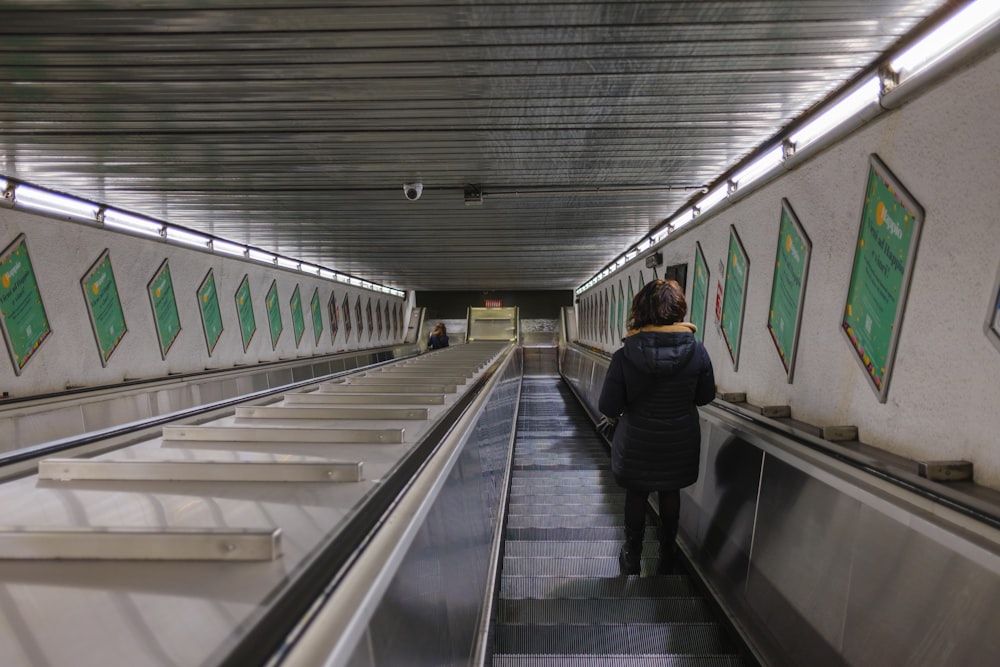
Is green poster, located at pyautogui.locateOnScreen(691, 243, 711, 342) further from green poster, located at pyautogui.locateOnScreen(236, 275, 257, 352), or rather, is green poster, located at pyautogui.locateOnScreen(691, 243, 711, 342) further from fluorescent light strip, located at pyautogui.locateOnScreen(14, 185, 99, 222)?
green poster, located at pyautogui.locateOnScreen(236, 275, 257, 352)

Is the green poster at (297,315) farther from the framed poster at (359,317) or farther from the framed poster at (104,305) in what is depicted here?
the framed poster at (104,305)

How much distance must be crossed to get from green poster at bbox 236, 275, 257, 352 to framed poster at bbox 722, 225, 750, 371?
284 inches

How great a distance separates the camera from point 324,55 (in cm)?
257

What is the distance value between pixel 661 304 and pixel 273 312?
8636 millimetres

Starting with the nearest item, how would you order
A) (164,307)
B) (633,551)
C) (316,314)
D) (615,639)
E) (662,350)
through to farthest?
1. (615,639)
2. (662,350)
3. (633,551)
4. (164,307)
5. (316,314)

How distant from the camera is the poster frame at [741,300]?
14.6 feet

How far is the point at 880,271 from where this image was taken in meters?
2.59

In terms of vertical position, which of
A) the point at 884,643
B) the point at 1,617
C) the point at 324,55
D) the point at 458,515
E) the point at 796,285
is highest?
the point at 324,55

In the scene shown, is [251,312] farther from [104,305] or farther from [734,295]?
[734,295]

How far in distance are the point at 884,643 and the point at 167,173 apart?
537 centimetres

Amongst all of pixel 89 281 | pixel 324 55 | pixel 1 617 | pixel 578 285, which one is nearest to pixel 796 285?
pixel 324 55

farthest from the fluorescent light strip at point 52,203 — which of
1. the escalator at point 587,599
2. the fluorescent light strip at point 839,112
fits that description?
the fluorescent light strip at point 839,112

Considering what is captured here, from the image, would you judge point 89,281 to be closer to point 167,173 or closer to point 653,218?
point 167,173

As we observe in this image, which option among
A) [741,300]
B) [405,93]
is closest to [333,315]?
[741,300]
